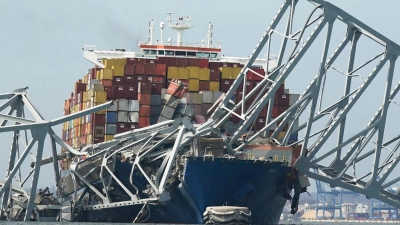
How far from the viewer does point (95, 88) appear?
2970 inches

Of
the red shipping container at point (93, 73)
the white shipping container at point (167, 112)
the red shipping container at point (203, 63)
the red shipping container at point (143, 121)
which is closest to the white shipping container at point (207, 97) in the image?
the white shipping container at point (167, 112)

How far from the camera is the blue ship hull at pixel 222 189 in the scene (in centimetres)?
6066

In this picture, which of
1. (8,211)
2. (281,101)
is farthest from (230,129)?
(8,211)

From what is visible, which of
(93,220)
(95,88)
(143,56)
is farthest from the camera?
(143,56)

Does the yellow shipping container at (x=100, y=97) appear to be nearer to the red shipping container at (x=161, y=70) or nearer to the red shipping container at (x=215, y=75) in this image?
the red shipping container at (x=161, y=70)

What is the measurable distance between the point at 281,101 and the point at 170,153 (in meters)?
15.9

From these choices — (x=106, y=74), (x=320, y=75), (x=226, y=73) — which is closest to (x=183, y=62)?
(x=226, y=73)

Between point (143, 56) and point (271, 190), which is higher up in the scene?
point (143, 56)

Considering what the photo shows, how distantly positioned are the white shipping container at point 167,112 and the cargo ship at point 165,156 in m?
0.06

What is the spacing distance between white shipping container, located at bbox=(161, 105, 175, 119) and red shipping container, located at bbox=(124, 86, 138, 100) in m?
4.16

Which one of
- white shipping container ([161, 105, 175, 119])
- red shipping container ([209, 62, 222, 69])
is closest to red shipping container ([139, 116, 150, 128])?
white shipping container ([161, 105, 175, 119])

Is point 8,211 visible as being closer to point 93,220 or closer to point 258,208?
point 93,220

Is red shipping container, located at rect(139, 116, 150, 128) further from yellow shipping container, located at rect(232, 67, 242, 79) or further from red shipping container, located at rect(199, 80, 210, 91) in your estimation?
yellow shipping container, located at rect(232, 67, 242, 79)

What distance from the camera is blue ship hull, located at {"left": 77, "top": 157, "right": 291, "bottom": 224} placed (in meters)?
60.7
